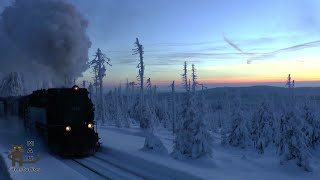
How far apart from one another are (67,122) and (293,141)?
11.4m

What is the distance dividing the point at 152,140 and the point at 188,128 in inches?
94.3

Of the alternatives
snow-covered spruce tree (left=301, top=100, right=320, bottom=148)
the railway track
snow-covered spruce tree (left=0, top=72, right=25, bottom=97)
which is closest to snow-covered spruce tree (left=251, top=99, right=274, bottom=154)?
snow-covered spruce tree (left=301, top=100, right=320, bottom=148)

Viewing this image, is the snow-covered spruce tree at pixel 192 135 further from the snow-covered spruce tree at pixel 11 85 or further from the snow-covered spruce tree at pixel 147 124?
the snow-covered spruce tree at pixel 11 85

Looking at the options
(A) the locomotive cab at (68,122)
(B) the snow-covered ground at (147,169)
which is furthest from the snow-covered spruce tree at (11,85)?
(B) the snow-covered ground at (147,169)

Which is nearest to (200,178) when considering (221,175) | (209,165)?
(221,175)

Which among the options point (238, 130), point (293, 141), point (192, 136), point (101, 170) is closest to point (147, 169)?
point (101, 170)

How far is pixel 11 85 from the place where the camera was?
62.0 meters

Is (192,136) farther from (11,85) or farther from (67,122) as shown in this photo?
(11,85)

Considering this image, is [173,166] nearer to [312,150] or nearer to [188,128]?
[188,128]

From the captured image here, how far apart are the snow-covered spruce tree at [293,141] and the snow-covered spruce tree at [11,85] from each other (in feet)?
204

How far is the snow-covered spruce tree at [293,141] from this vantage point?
11841 mm

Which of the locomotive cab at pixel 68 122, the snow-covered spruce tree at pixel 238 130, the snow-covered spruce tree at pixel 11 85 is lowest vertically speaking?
the snow-covered spruce tree at pixel 238 130

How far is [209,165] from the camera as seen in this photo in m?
11.8

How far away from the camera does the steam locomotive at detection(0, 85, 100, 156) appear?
13.5 m
